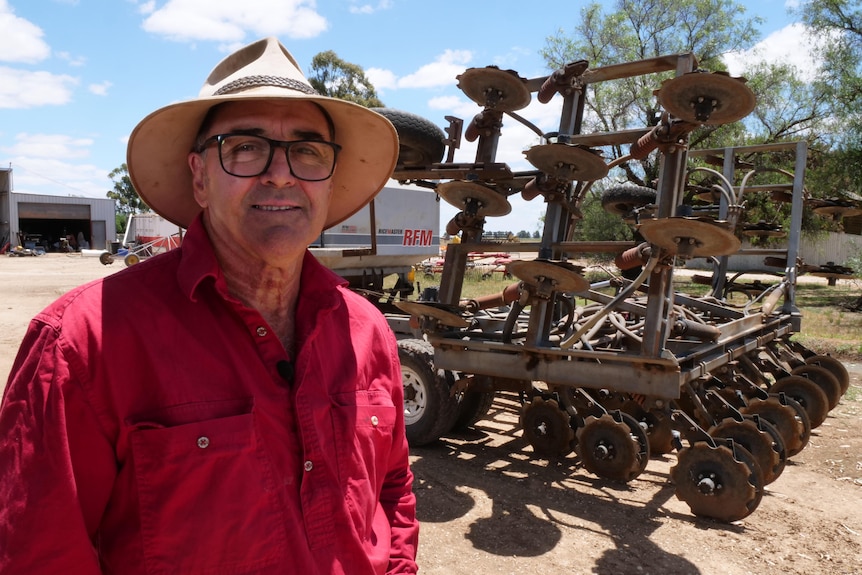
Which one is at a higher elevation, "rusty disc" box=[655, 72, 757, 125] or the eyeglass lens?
"rusty disc" box=[655, 72, 757, 125]

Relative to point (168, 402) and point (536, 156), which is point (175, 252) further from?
point (536, 156)

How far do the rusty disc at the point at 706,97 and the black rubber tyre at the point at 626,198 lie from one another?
2320 mm

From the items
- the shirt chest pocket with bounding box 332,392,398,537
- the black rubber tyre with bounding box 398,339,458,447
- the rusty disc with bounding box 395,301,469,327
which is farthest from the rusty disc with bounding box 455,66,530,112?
the shirt chest pocket with bounding box 332,392,398,537

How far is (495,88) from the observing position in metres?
5.95

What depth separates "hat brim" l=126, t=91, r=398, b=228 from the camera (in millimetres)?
1792

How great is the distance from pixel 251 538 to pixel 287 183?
83 cm

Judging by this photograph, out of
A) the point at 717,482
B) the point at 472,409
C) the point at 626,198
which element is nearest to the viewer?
the point at 717,482

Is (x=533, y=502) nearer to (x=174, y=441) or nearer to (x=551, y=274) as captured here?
(x=551, y=274)

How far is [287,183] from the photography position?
5.63 ft

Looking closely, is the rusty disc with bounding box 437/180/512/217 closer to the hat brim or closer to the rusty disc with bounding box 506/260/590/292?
the rusty disc with bounding box 506/260/590/292

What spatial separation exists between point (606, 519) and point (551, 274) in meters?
1.76

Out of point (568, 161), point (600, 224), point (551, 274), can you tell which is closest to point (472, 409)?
point (551, 274)

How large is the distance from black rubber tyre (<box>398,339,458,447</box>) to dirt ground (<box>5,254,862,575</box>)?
0.78ft

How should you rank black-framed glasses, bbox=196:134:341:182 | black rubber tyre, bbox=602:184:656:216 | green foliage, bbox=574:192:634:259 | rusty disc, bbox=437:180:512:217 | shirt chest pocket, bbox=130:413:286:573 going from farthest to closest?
1. green foliage, bbox=574:192:634:259
2. black rubber tyre, bbox=602:184:656:216
3. rusty disc, bbox=437:180:512:217
4. black-framed glasses, bbox=196:134:341:182
5. shirt chest pocket, bbox=130:413:286:573
